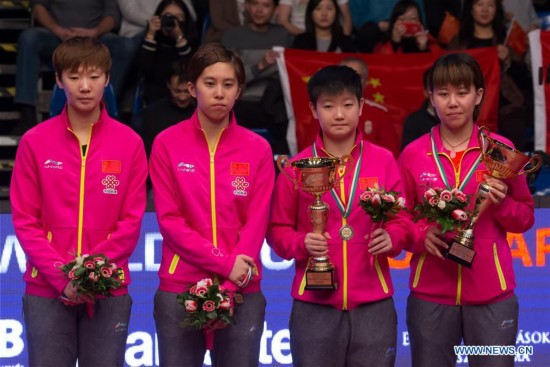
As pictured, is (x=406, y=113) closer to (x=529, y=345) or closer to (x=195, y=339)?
(x=529, y=345)

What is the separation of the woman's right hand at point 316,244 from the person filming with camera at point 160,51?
4840mm

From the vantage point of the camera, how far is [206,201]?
5953 mm

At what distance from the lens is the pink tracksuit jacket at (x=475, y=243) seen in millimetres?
6066

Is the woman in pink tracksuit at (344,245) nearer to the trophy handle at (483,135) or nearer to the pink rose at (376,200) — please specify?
the pink rose at (376,200)

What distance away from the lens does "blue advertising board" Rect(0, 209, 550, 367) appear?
7516 millimetres

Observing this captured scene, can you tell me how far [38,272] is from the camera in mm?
5891

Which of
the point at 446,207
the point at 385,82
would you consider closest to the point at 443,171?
the point at 446,207

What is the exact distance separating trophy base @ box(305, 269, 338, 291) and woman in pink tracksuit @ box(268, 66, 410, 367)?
9cm

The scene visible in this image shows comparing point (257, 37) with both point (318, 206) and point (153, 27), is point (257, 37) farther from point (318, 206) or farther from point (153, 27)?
point (318, 206)

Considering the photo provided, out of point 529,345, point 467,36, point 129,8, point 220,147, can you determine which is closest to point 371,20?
point 467,36

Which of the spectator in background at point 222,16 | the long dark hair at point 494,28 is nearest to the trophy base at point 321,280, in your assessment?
the long dark hair at point 494,28

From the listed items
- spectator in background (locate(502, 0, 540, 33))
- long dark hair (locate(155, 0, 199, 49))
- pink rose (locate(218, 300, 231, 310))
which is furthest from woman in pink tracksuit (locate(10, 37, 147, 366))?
spectator in background (locate(502, 0, 540, 33))

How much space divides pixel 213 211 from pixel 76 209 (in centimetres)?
70

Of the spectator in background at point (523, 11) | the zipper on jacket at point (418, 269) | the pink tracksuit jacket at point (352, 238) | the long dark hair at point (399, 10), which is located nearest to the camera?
the pink tracksuit jacket at point (352, 238)
